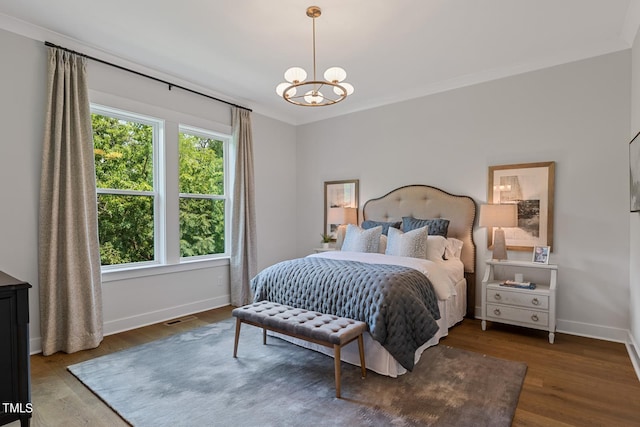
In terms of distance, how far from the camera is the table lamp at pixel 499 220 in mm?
3604

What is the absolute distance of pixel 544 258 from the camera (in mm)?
3568

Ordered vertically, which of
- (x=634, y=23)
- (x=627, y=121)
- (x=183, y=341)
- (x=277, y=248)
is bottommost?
(x=183, y=341)

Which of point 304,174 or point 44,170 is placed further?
point 304,174

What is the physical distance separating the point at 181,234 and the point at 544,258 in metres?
4.11

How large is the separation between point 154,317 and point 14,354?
2.09 m

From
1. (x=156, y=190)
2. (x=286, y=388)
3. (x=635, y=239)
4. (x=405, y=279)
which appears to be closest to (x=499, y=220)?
(x=635, y=239)

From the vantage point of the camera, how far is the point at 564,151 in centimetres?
361

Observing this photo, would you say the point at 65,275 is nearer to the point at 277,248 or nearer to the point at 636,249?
the point at 277,248

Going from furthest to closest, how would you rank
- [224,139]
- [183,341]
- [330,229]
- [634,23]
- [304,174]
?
[304,174], [330,229], [224,139], [183,341], [634,23]

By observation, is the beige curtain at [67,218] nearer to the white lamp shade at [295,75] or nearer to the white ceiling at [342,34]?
the white ceiling at [342,34]

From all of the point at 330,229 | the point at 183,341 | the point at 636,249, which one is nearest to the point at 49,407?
the point at 183,341

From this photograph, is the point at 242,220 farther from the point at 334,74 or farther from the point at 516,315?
the point at 516,315

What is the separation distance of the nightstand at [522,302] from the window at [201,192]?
339cm

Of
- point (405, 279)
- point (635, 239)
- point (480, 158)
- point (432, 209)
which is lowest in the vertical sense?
point (405, 279)
